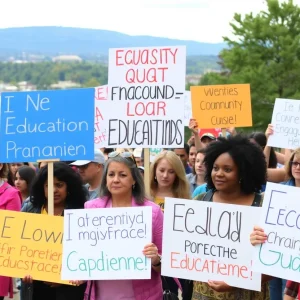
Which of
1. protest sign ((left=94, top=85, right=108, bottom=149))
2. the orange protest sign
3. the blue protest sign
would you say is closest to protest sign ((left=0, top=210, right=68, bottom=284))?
the blue protest sign

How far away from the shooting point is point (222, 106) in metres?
10.9

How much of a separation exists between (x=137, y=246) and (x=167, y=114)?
179 centimetres

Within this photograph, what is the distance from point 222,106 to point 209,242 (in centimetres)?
529

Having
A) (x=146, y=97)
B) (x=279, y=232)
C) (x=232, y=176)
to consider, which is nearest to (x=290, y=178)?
(x=146, y=97)

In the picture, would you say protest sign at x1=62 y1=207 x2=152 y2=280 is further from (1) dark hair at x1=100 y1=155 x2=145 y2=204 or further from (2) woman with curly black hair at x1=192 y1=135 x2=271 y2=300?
(2) woman with curly black hair at x1=192 y1=135 x2=271 y2=300

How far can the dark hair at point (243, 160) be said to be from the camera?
584cm

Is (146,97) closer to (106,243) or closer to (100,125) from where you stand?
(106,243)

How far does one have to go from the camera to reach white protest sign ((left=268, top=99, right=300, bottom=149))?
10188mm

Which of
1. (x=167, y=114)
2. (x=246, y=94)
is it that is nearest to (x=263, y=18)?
(x=246, y=94)

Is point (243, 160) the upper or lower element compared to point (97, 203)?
upper

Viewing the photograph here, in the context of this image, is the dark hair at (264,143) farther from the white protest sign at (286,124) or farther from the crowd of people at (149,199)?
the crowd of people at (149,199)

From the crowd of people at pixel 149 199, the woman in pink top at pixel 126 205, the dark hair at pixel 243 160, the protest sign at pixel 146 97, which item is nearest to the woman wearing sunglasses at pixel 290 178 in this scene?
the protest sign at pixel 146 97

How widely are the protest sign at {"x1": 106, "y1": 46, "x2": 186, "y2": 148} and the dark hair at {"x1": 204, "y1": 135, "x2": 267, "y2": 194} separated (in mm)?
1258

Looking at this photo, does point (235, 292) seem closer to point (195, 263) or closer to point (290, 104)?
point (195, 263)
